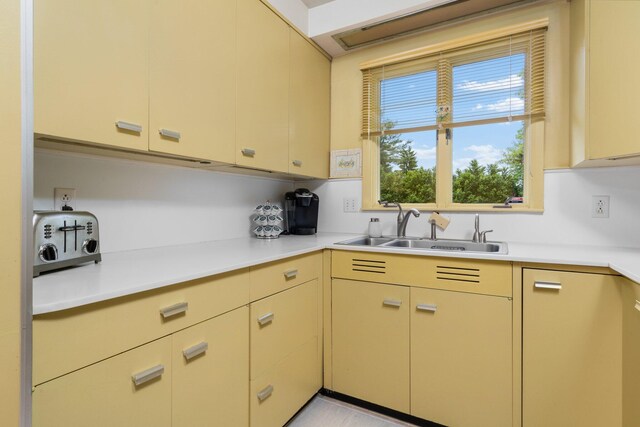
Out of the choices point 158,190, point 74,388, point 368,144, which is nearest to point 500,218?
point 368,144

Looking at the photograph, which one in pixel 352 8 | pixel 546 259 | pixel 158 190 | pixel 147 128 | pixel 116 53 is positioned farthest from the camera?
pixel 352 8

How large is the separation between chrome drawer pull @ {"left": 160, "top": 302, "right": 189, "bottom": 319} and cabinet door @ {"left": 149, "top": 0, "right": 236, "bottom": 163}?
64 cm

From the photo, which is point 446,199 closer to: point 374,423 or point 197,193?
point 374,423

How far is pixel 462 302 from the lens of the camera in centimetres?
153

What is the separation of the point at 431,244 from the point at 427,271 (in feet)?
1.72

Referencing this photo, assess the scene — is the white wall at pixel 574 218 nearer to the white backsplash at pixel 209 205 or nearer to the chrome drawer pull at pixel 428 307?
the white backsplash at pixel 209 205

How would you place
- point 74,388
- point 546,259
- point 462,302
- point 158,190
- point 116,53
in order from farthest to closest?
point 158,190
point 462,302
point 546,259
point 116,53
point 74,388

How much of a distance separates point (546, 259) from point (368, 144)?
4.75ft

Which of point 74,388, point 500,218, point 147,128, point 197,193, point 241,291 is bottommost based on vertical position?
point 74,388

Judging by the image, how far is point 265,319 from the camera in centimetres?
141

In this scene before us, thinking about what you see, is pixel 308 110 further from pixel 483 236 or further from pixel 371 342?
pixel 371 342

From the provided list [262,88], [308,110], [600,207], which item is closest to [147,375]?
[262,88]

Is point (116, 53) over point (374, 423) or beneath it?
over

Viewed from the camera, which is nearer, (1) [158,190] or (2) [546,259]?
(2) [546,259]
